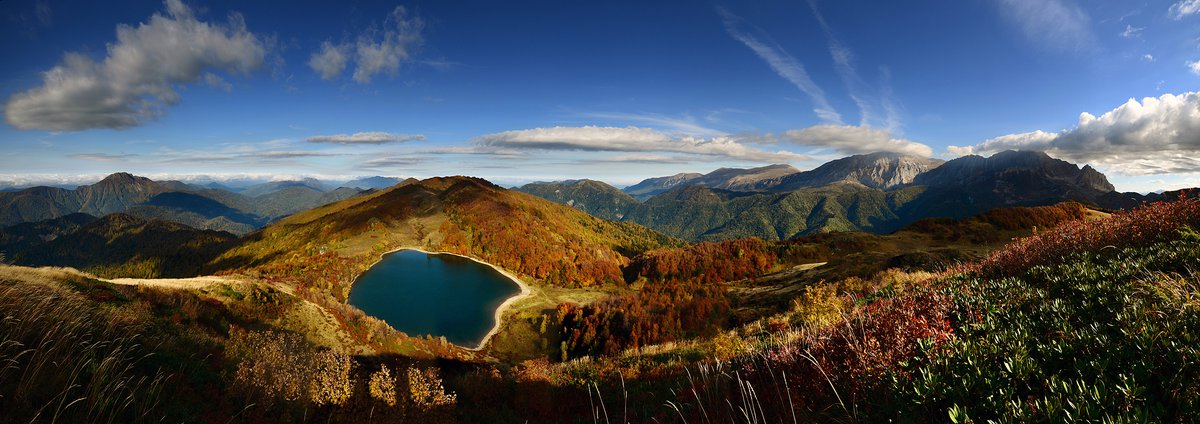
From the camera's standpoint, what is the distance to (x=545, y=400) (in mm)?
17375

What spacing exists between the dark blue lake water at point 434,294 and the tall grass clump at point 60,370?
6550cm

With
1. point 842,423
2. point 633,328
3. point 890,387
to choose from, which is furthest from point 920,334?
point 633,328

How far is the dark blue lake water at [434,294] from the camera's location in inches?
3155

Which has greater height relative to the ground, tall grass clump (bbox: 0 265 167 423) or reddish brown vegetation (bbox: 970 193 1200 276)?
reddish brown vegetation (bbox: 970 193 1200 276)

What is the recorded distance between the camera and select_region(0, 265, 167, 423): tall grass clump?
20.7 ft

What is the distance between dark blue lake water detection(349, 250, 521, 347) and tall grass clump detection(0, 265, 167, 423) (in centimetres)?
6550

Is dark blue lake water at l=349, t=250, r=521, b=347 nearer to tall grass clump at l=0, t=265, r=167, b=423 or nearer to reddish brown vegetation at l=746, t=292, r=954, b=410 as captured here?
tall grass clump at l=0, t=265, r=167, b=423

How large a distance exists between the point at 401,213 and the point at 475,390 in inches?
6519

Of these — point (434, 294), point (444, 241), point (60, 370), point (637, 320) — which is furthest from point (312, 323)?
point (444, 241)

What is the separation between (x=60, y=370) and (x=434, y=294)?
98.6m

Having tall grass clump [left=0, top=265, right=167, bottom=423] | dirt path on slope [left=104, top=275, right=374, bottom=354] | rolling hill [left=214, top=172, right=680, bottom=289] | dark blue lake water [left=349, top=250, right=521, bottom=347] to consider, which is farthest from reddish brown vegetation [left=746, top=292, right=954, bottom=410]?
rolling hill [left=214, top=172, right=680, bottom=289]

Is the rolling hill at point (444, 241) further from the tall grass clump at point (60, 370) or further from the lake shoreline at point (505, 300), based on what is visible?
the tall grass clump at point (60, 370)

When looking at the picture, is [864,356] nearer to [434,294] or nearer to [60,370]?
[60,370]

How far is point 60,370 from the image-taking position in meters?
7.21
